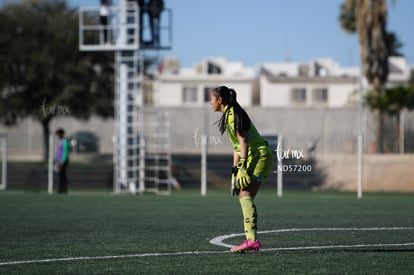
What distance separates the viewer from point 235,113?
452 inches

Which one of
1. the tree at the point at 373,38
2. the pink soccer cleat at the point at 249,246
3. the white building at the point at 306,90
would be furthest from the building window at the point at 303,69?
the pink soccer cleat at the point at 249,246

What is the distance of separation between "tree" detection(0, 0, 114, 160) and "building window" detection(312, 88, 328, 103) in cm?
2870

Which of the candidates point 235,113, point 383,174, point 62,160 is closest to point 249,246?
point 235,113

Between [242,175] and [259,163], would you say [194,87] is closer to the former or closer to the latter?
[259,163]

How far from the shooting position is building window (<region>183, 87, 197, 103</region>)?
3209 inches

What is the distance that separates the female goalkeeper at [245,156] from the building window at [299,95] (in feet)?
228

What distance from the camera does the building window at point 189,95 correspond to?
81.5 metres

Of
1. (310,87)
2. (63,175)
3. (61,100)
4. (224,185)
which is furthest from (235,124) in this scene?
(310,87)

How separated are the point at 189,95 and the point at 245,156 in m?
70.5

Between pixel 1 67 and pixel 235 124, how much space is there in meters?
44.5

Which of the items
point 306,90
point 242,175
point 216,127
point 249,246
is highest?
point 306,90

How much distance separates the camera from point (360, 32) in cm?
4372

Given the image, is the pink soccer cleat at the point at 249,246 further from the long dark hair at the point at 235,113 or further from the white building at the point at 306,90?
the white building at the point at 306,90

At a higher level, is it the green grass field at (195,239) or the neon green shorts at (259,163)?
the neon green shorts at (259,163)
